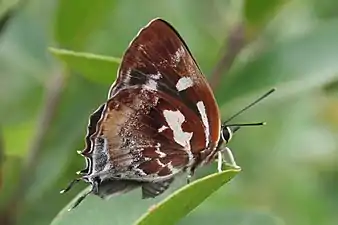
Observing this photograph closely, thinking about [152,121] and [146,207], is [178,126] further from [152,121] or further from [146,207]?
[146,207]

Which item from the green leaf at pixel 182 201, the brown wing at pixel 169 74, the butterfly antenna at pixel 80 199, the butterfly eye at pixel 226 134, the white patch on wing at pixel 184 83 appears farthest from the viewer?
the butterfly eye at pixel 226 134

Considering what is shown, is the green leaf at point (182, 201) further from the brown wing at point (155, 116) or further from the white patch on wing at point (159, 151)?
the white patch on wing at point (159, 151)

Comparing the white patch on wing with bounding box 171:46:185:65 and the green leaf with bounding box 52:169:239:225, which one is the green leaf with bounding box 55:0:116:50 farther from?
the green leaf with bounding box 52:169:239:225

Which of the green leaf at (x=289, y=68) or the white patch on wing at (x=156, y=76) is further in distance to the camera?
the green leaf at (x=289, y=68)

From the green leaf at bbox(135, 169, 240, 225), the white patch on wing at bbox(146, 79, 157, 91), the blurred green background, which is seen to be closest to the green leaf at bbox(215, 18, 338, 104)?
the blurred green background

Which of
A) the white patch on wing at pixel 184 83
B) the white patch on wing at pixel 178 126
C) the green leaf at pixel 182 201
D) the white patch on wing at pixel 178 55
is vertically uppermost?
the white patch on wing at pixel 178 55

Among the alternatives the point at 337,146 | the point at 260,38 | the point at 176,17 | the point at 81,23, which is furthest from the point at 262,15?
the point at 337,146

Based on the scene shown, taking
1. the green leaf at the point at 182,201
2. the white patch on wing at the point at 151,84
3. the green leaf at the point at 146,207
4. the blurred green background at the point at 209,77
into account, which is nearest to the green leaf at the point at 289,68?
the blurred green background at the point at 209,77
